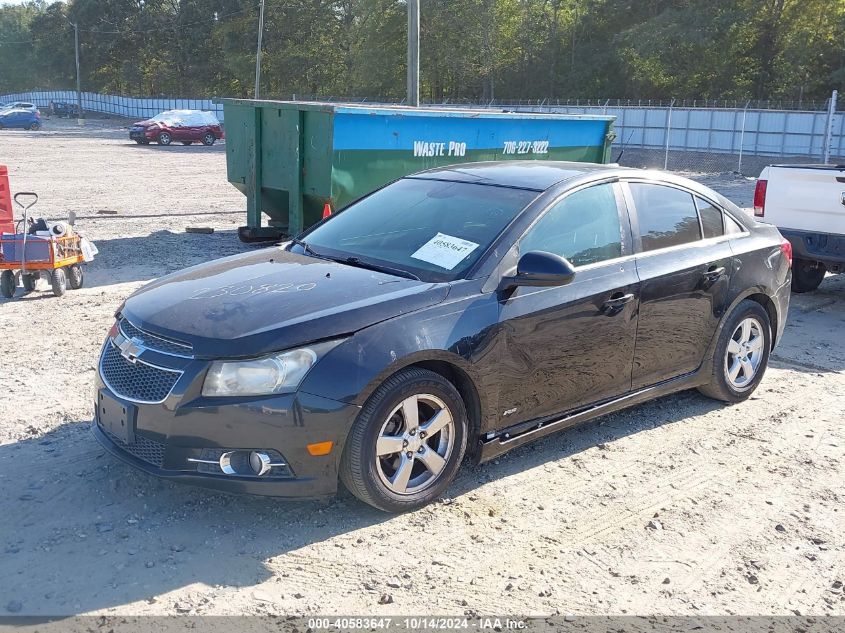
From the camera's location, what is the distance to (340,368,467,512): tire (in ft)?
12.6

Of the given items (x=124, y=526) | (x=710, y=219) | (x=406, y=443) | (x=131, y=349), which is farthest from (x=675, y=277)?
(x=124, y=526)

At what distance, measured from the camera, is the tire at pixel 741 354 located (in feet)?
18.5

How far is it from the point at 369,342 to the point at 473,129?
324 inches

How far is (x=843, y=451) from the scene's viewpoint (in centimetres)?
511

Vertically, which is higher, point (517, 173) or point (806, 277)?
point (517, 173)

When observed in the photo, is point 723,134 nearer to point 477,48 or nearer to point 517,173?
point 477,48

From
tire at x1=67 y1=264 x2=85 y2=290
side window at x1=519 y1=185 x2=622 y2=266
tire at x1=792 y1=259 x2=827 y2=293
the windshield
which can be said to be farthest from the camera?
tire at x1=792 y1=259 x2=827 y2=293

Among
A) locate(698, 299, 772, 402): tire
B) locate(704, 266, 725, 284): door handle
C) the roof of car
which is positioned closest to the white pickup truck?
locate(698, 299, 772, 402): tire

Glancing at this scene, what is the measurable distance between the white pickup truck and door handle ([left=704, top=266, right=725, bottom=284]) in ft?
12.5

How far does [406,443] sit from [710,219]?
9.36 ft

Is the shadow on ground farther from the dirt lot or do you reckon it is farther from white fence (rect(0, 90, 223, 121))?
white fence (rect(0, 90, 223, 121))

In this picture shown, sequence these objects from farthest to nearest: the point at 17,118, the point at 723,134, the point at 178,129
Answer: the point at 17,118 < the point at 178,129 < the point at 723,134

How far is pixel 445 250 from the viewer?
14.9 ft

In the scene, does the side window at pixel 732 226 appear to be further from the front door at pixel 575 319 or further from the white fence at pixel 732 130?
the white fence at pixel 732 130
